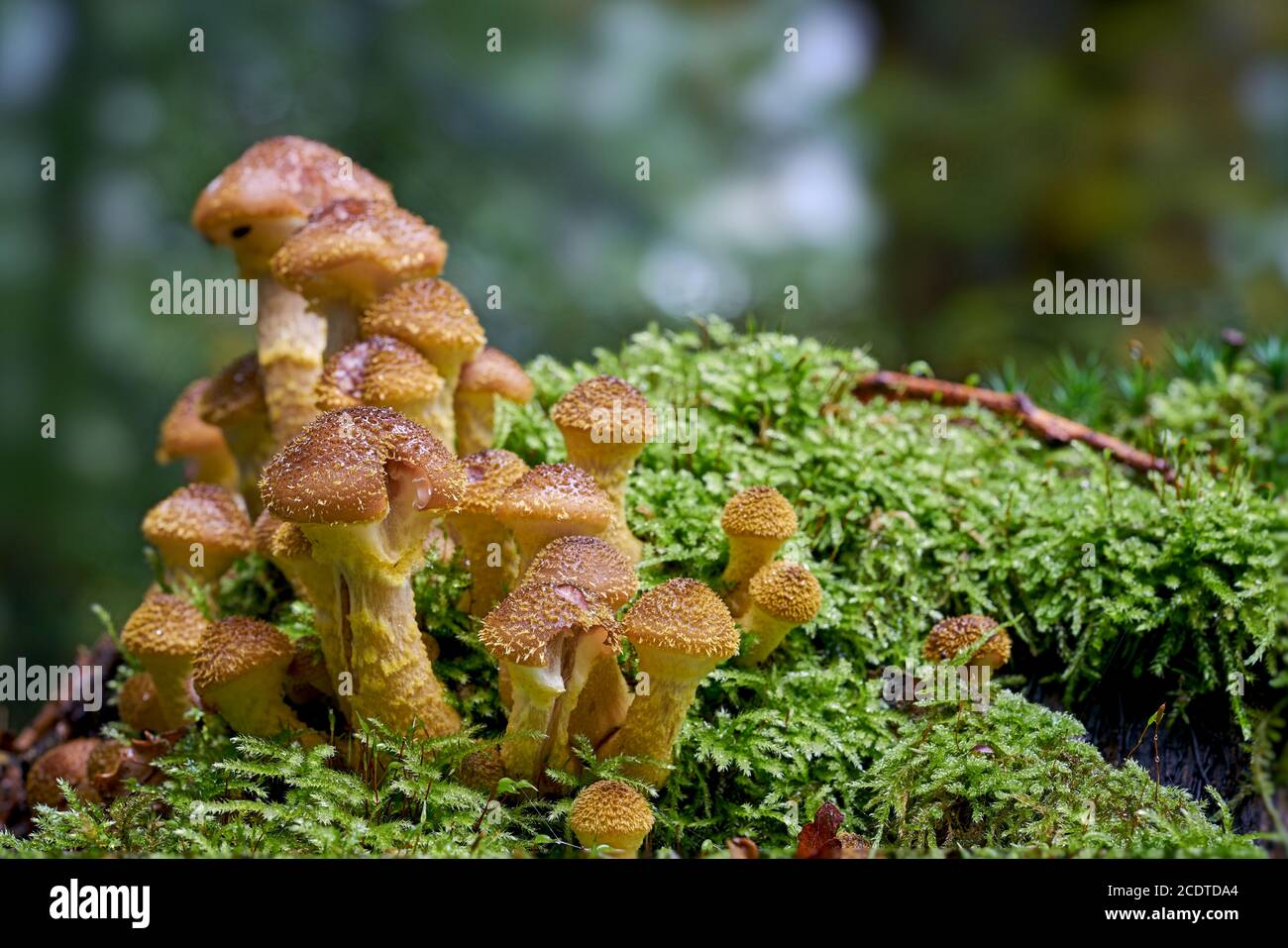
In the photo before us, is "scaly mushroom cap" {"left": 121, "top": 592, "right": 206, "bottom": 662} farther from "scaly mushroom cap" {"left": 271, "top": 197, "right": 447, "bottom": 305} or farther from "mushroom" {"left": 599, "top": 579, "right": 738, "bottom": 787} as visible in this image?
"mushroom" {"left": 599, "top": 579, "right": 738, "bottom": 787}

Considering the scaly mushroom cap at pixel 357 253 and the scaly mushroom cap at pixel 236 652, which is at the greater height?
the scaly mushroom cap at pixel 357 253

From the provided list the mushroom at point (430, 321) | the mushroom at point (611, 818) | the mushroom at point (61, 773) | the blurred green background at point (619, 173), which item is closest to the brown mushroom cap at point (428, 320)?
the mushroom at point (430, 321)

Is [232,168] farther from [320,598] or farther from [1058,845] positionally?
[1058,845]

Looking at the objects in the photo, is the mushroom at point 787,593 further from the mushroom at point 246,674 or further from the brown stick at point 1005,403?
the brown stick at point 1005,403

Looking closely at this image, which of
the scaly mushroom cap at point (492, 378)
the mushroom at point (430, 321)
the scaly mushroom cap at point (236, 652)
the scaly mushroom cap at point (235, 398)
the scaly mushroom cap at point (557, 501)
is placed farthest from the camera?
the scaly mushroom cap at point (235, 398)

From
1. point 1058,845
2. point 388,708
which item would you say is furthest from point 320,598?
point 1058,845

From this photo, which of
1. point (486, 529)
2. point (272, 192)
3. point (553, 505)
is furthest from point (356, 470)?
point (272, 192)

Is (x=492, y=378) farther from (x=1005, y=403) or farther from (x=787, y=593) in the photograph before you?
(x=1005, y=403)
